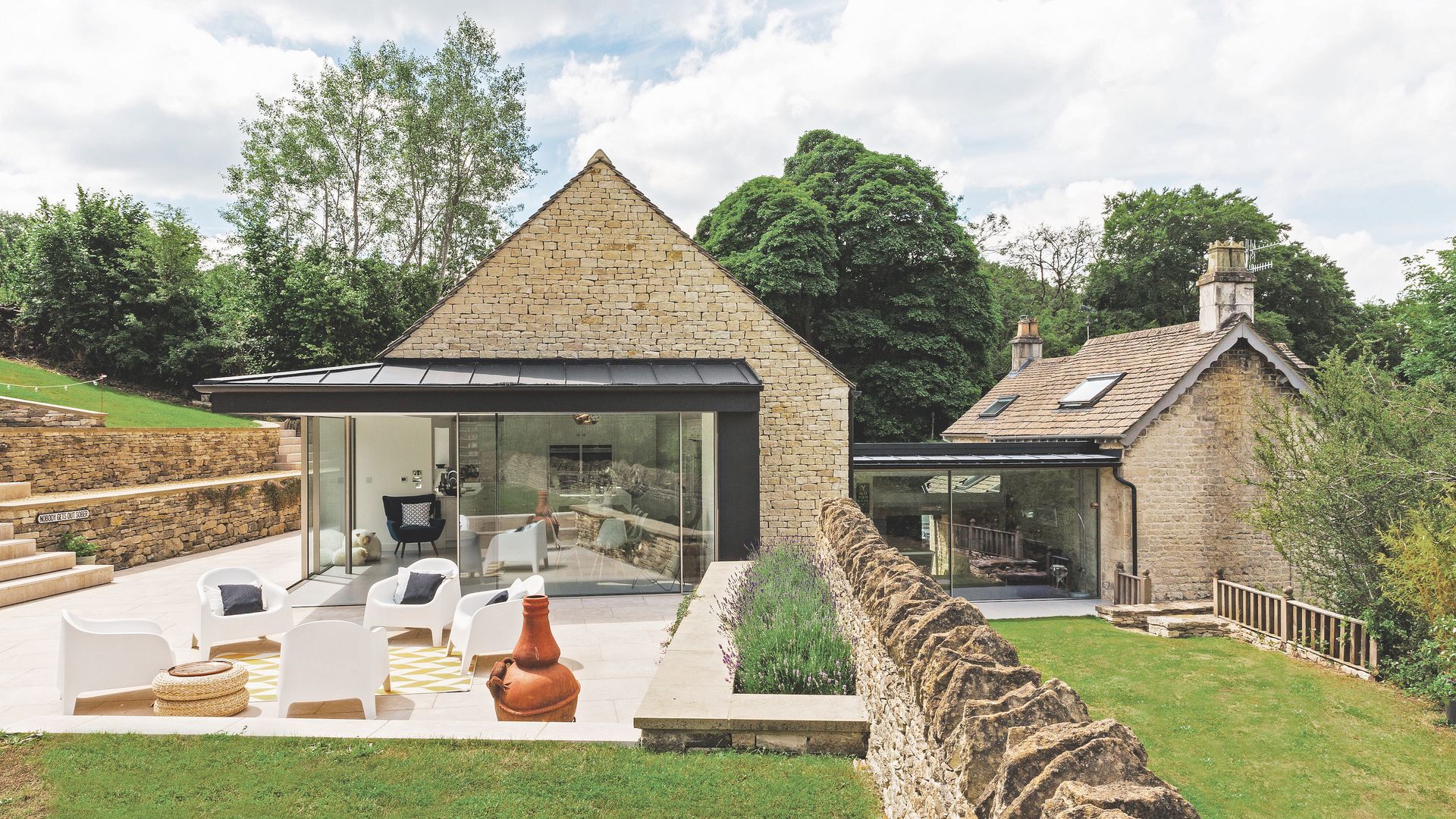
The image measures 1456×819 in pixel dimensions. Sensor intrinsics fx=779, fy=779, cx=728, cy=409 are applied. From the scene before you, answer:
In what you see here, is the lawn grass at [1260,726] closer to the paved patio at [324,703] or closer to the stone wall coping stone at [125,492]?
the paved patio at [324,703]

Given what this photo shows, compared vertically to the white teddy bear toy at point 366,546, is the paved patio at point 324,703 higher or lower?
lower

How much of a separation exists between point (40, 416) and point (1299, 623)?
23242 millimetres

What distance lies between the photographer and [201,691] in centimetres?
620

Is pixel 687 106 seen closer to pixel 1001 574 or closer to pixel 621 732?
pixel 1001 574

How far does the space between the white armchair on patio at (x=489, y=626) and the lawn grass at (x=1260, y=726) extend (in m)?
6.17

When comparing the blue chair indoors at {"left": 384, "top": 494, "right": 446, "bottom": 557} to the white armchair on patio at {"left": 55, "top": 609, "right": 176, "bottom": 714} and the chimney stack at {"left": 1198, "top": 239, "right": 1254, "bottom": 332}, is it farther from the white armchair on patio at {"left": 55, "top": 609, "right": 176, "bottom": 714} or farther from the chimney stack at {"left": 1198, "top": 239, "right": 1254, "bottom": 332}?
the chimney stack at {"left": 1198, "top": 239, "right": 1254, "bottom": 332}

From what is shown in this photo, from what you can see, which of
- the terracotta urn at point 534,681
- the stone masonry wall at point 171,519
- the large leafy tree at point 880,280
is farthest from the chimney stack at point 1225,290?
the stone masonry wall at point 171,519

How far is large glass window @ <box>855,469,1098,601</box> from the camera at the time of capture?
1433cm

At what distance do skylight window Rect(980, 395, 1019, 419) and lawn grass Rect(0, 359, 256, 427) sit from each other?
20.7m

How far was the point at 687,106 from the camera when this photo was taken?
22.8 meters

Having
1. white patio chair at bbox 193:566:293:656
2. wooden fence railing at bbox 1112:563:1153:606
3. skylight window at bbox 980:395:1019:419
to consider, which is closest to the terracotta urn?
white patio chair at bbox 193:566:293:656

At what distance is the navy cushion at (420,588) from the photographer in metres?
9.00

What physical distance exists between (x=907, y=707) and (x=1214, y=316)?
562 inches

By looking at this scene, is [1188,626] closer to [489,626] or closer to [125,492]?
[489,626]
